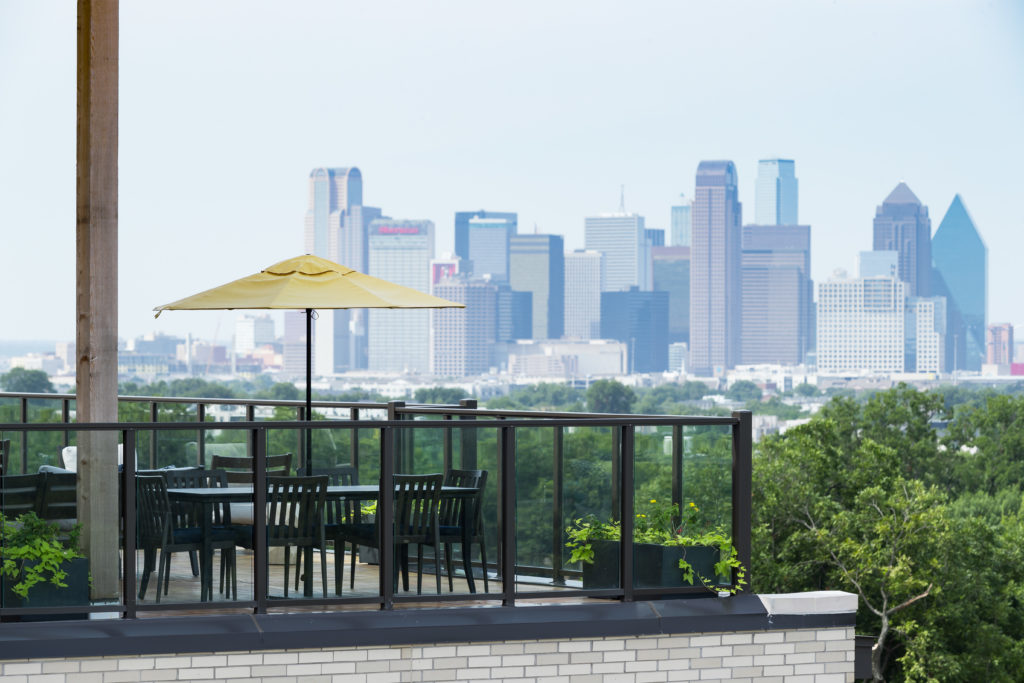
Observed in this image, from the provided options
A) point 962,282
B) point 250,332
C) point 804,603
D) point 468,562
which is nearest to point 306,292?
point 468,562

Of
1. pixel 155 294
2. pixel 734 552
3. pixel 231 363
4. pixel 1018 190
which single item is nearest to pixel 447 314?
pixel 231 363

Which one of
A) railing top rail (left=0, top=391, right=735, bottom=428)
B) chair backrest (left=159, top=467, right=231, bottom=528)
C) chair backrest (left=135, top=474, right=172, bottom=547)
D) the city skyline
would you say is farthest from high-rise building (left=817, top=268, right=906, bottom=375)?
chair backrest (left=135, top=474, right=172, bottom=547)

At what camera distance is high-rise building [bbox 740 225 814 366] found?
178125 millimetres

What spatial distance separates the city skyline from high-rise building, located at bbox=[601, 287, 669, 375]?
33816 millimetres

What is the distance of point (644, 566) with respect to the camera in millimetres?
6848

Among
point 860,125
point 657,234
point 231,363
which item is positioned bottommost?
point 231,363

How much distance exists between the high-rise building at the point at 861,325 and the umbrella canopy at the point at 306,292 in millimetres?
171340

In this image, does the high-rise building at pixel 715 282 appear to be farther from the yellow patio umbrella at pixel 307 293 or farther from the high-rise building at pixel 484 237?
the yellow patio umbrella at pixel 307 293

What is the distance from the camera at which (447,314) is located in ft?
609

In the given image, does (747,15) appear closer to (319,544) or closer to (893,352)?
(893,352)

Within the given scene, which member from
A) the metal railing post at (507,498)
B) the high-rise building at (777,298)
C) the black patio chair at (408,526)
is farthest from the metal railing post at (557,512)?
the high-rise building at (777,298)

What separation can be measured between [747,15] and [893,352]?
60.3 meters

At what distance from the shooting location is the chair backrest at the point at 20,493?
241 inches

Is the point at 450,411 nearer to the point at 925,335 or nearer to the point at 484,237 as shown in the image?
the point at 484,237
